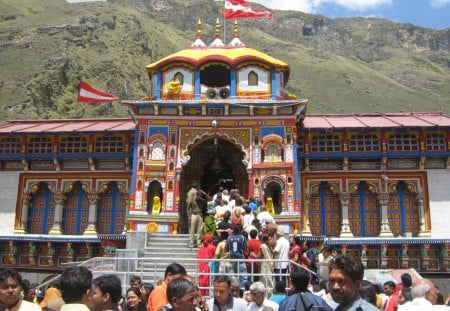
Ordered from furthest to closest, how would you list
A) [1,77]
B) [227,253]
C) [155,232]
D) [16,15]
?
[16,15]
[1,77]
[155,232]
[227,253]

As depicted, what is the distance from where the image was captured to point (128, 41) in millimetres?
97562

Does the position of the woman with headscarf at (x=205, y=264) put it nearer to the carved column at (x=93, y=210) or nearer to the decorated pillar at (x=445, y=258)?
the carved column at (x=93, y=210)

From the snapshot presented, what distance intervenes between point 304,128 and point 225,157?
13.3ft

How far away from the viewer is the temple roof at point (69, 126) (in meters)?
24.0

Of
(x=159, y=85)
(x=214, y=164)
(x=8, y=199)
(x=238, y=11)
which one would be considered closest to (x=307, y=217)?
(x=214, y=164)

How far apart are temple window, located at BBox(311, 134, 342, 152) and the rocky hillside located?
34.3 metres

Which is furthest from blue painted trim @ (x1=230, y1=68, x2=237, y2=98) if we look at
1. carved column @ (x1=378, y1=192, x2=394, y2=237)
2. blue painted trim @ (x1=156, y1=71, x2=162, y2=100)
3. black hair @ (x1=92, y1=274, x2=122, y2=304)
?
black hair @ (x1=92, y1=274, x2=122, y2=304)

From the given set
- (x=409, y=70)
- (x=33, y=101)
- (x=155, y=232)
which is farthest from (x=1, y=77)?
(x=409, y=70)

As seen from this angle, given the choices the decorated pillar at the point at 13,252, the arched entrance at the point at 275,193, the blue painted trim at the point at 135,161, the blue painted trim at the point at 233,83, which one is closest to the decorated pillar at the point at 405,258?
the arched entrance at the point at 275,193

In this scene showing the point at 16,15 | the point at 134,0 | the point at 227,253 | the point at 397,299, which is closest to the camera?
the point at 397,299

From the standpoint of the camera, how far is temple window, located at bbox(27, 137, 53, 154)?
2441 cm

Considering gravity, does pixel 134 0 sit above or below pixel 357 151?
above

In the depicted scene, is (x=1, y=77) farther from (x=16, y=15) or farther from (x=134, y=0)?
(x=134, y=0)

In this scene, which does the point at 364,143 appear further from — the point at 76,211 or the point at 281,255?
the point at 76,211
